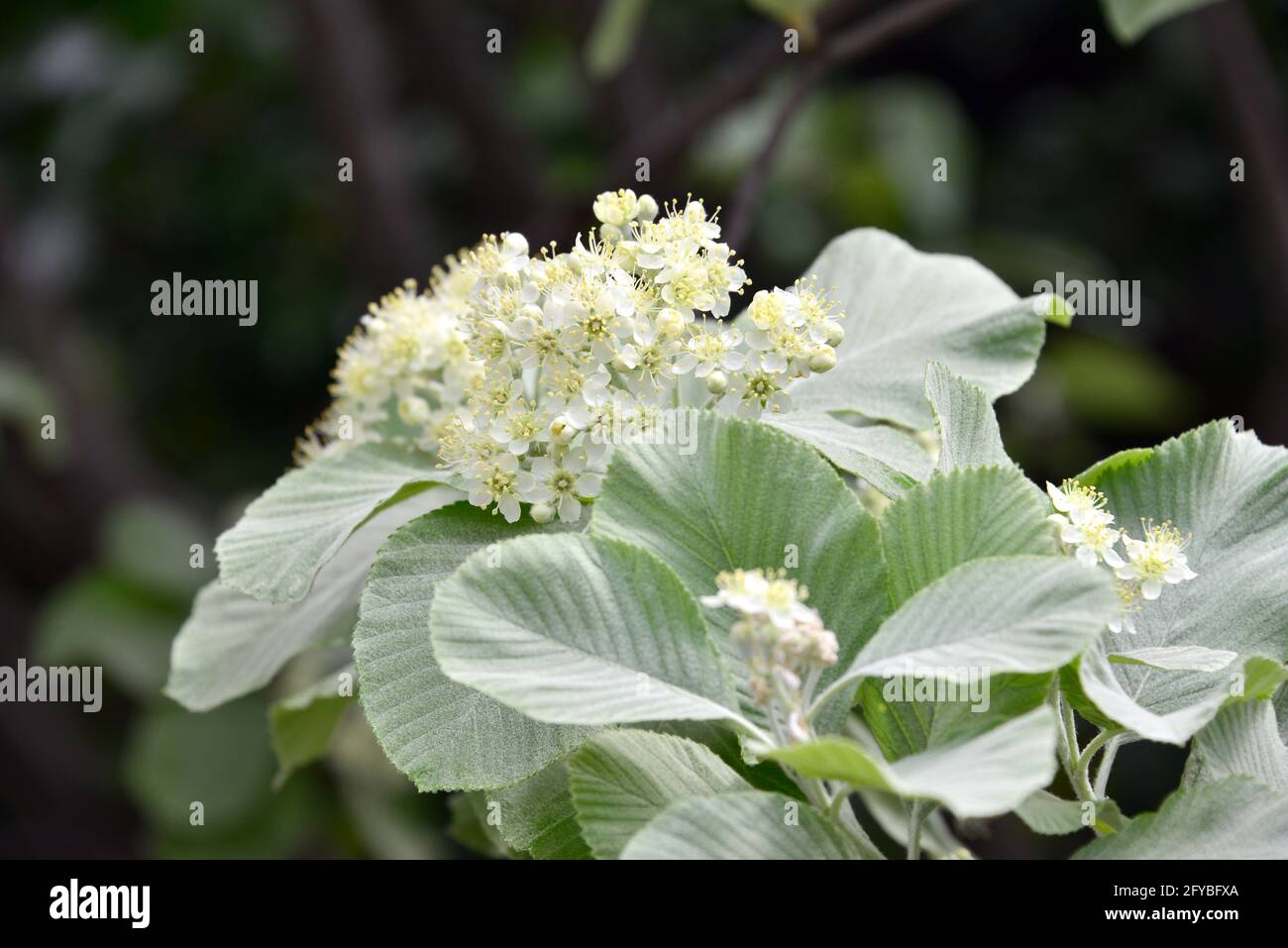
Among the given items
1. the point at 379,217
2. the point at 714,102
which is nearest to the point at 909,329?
the point at 714,102

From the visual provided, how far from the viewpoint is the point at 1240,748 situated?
1.93ft

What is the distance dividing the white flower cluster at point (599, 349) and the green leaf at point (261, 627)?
104mm

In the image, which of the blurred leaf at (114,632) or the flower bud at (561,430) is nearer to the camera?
the flower bud at (561,430)

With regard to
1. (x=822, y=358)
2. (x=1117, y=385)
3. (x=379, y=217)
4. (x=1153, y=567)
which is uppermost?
(x=379, y=217)

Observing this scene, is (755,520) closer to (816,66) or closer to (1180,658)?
(1180,658)

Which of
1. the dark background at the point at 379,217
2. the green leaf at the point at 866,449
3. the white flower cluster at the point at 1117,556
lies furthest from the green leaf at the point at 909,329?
the dark background at the point at 379,217

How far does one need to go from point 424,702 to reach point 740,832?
0.58ft

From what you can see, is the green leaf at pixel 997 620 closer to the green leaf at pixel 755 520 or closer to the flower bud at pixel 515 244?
the green leaf at pixel 755 520

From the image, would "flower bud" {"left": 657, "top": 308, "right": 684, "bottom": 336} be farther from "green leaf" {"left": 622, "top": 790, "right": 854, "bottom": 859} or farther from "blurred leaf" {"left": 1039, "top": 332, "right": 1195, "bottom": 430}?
"blurred leaf" {"left": 1039, "top": 332, "right": 1195, "bottom": 430}

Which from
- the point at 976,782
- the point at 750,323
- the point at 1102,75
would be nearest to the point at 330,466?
the point at 750,323

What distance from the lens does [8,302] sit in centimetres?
231

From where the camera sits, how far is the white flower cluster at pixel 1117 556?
23.5 inches

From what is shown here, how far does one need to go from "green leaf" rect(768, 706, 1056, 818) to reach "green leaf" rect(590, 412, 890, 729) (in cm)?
11

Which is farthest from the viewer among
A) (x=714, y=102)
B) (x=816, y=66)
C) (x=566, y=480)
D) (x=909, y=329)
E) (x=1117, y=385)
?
(x=1117, y=385)
